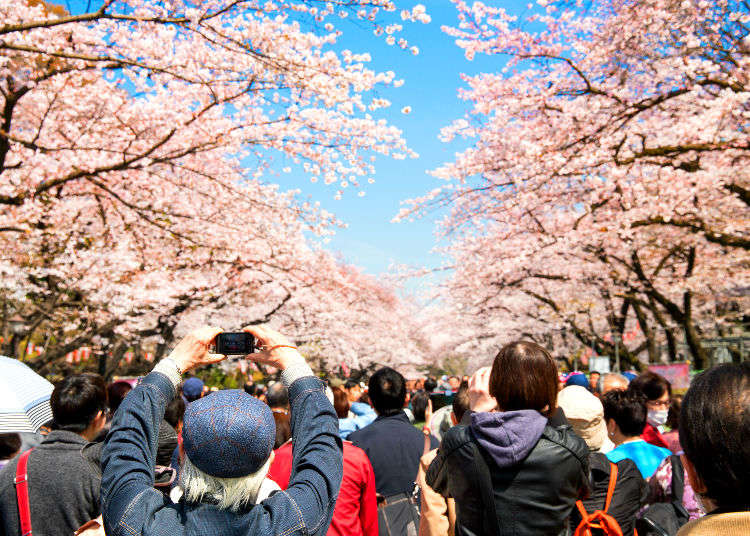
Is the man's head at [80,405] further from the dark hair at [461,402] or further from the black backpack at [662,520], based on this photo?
the black backpack at [662,520]

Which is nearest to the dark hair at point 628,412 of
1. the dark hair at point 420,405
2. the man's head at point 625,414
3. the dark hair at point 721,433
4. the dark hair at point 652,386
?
the man's head at point 625,414

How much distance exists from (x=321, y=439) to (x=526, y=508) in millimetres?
892

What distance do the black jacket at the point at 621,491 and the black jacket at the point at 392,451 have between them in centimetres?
125

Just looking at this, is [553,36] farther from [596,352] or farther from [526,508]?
[596,352]

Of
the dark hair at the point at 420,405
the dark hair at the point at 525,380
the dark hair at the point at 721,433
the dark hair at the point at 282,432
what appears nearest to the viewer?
the dark hair at the point at 721,433

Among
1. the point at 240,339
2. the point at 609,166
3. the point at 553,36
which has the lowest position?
the point at 240,339

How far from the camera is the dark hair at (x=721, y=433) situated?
3.67 feet

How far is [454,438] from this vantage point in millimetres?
2113

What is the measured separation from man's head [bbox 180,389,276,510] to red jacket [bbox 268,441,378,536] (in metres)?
1.37

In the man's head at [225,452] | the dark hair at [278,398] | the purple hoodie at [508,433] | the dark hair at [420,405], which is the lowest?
the dark hair at [420,405]

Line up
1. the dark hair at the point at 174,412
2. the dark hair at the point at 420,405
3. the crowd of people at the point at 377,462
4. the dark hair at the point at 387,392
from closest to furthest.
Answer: the crowd of people at the point at 377,462
the dark hair at the point at 174,412
the dark hair at the point at 387,392
the dark hair at the point at 420,405

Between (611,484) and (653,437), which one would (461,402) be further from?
(611,484)

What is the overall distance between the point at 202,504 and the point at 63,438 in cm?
160

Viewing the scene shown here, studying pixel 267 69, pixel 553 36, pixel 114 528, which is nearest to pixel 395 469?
pixel 114 528
